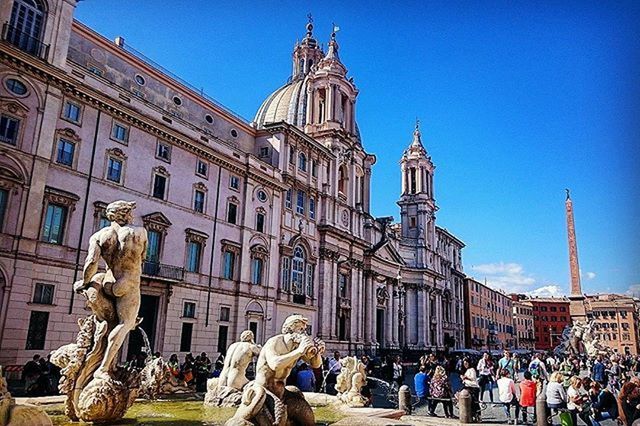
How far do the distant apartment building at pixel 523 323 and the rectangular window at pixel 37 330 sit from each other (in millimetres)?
92640

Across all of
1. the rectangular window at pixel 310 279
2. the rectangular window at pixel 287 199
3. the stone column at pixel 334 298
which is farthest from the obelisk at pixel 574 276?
the rectangular window at pixel 287 199

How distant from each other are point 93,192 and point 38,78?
16.0ft

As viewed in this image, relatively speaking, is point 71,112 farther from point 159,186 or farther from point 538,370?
point 538,370

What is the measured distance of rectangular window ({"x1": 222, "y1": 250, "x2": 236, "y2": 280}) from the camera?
2798 centimetres

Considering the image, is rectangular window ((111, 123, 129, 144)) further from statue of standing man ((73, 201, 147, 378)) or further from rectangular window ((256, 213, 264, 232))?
statue of standing man ((73, 201, 147, 378))

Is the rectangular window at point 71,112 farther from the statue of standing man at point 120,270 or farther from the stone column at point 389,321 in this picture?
the stone column at point 389,321

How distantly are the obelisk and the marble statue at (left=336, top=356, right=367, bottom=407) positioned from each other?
203 feet

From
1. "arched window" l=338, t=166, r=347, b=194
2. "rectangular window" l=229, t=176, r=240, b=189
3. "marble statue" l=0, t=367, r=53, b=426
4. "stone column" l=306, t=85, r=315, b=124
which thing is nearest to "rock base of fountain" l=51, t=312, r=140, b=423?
"marble statue" l=0, t=367, r=53, b=426

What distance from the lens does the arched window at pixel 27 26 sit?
63.2ft

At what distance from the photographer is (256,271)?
30.1 metres

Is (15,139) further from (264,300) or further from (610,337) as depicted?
(610,337)

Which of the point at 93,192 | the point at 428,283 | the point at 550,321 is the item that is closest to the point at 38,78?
the point at 93,192

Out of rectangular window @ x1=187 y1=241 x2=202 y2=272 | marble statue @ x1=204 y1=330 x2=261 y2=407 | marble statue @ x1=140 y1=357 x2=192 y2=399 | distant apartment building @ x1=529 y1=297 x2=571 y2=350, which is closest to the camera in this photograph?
marble statue @ x1=204 y1=330 x2=261 y2=407

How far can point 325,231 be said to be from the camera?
1462 inches
